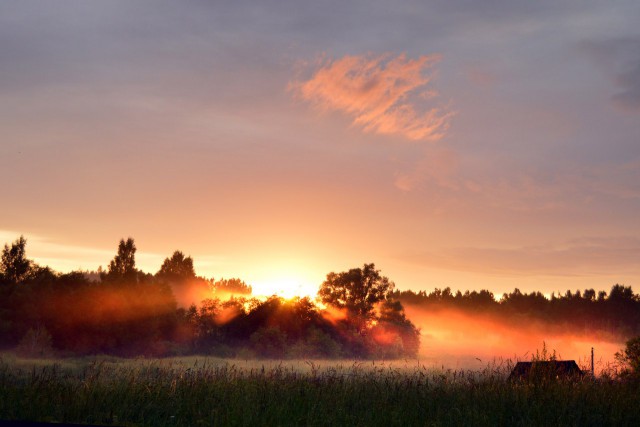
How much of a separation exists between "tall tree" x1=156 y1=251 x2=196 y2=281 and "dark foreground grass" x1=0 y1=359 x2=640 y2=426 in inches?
4505

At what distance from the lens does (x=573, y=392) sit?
1210 centimetres

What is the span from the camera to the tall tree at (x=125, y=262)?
264 feet

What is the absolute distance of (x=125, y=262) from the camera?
3231 inches

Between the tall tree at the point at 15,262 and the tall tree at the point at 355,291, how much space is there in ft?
137

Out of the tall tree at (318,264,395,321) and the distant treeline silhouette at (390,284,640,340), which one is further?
the distant treeline silhouette at (390,284,640,340)

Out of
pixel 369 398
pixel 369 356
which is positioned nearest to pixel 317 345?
pixel 369 356

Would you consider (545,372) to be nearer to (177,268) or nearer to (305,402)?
(305,402)

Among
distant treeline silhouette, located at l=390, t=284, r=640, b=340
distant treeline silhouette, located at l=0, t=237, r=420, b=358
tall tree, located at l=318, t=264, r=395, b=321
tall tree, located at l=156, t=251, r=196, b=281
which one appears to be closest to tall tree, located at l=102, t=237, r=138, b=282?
distant treeline silhouette, located at l=0, t=237, r=420, b=358

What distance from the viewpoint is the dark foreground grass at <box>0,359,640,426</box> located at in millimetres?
10023

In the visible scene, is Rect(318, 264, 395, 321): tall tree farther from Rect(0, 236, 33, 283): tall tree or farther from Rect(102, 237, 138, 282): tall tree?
Rect(0, 236, 33, 283): tall tree

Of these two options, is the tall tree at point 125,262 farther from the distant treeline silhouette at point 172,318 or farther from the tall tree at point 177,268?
the tall tree at point 177,268

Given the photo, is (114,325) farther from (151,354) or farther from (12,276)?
(12,276)

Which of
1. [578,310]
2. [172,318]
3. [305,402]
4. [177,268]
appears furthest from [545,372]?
[578,310]

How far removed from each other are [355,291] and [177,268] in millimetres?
47455
